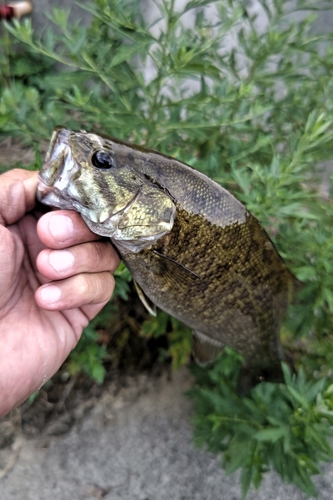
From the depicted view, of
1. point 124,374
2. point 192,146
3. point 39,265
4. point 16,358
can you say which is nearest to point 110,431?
point 124,374

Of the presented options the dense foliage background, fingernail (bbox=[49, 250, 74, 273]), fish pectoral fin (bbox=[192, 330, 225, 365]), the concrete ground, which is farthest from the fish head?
the concrete ground

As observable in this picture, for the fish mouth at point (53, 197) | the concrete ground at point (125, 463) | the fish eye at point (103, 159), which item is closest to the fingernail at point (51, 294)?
the fish mouth at point (53, 197)

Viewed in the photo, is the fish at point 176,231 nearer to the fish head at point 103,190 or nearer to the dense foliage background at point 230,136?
the fish head at point 103,190

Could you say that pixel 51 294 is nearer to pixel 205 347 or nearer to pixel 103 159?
pixel 103 159

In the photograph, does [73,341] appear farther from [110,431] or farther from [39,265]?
[110,431]

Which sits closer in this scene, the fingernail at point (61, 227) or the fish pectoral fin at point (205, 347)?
the fingernail at point (61, 227)
